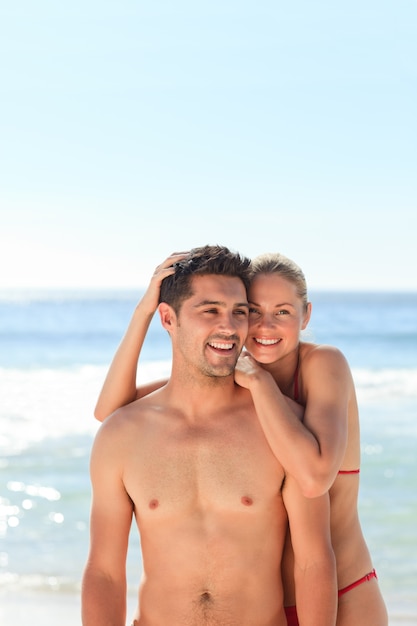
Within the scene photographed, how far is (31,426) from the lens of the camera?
13.9 meters

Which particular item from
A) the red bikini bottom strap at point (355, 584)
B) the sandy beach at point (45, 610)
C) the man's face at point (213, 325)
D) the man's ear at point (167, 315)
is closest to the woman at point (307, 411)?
the red bikini bottom strap at point (355, 584)

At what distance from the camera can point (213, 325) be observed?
313 centimetres

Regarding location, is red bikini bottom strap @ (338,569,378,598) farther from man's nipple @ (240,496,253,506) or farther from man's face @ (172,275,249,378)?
man's face @ (172,275,249,378)

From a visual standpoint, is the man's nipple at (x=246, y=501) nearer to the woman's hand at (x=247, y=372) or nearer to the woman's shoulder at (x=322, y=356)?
the woman's hand at (x=247, y=372)

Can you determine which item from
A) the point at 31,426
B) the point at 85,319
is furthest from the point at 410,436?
the point at 85,319

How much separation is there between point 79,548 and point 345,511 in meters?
4.89

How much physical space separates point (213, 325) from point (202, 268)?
229mm

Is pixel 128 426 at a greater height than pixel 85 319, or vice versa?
pixel 85 319

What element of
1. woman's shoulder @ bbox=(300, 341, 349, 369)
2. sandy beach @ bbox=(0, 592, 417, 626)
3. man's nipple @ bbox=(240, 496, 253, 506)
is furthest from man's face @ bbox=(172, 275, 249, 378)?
sandy beach @ bbox=(0, 592, 417, 626)

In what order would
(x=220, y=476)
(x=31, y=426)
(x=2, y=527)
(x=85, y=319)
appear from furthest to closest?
(x=85, y=319) < (x=31, y=426) < (x=2, y=527) < (x=220, y=476)

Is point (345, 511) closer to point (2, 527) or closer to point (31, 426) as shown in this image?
point (2, 527)

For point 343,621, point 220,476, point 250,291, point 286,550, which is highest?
point 250,291

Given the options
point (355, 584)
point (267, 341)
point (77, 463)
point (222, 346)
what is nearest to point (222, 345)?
point (222, 346)

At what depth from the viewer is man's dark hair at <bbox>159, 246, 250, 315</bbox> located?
10.6ft
